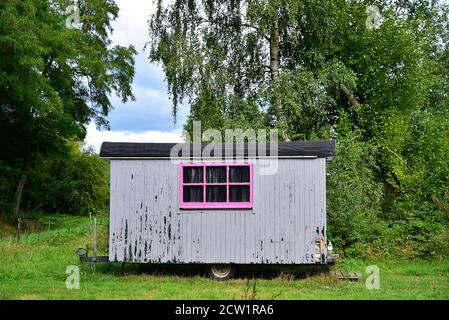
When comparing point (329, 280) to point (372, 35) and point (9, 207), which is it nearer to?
point (372, 35)

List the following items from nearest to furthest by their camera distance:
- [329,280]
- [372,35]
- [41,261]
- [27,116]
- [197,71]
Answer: [329,280]
[41,261]
[197,71]
[372,35]
[27,116]

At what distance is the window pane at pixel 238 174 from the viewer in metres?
12.2

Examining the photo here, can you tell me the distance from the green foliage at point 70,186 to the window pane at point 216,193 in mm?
23592

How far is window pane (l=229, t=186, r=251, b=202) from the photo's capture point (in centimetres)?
1221

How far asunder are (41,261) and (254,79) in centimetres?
1123

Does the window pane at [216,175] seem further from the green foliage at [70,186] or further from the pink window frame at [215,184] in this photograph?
the green foliage at [70,186]

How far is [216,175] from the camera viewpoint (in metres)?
12.2

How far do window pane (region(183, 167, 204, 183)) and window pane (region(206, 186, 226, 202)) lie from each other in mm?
265

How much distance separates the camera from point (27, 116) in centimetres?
2850

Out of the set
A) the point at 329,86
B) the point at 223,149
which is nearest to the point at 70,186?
the point at 329,86

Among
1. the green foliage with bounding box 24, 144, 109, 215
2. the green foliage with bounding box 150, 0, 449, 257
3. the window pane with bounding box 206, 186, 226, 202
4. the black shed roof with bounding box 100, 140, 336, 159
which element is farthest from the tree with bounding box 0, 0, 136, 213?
the window pane with bounding box 206, 186, 226, 202

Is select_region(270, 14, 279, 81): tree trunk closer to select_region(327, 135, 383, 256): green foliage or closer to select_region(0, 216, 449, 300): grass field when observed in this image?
select_region(327, 135, 383, 256): green foliage

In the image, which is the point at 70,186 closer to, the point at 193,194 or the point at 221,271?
the point at 193,194
